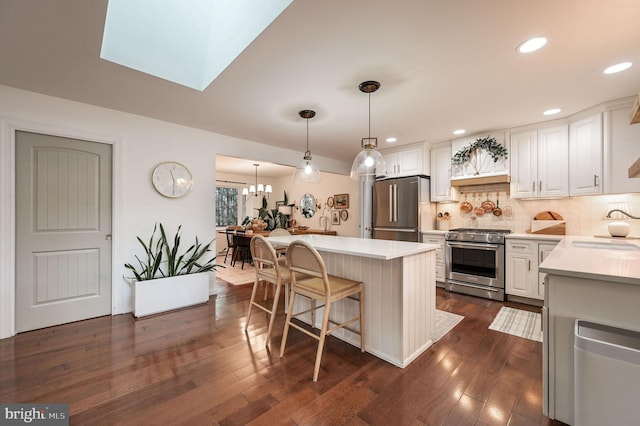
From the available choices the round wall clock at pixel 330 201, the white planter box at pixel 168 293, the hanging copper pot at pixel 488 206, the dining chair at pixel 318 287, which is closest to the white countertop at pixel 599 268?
the dining chair at pixel 318 287

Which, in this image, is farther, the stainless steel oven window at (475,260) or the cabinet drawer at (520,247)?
the stainless steel oven window at (475,260)

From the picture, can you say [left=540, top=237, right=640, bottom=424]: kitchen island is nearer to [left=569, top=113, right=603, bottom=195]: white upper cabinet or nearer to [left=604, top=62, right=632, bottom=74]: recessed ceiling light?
[left=604, top=62, right=632, bottom=74]: recessed ceiling light

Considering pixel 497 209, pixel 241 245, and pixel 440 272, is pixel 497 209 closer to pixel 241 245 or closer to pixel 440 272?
pixel 440 272

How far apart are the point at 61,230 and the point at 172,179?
1.19 meters

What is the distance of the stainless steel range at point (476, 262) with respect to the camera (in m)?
3.47

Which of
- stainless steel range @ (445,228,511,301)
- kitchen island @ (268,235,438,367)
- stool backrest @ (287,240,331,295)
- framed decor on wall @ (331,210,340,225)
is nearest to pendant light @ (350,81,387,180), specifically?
kitchen island @ (268,235,438,367)

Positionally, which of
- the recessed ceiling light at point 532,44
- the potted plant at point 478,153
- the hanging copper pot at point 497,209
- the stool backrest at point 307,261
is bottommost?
the stool backrest at point 307,261

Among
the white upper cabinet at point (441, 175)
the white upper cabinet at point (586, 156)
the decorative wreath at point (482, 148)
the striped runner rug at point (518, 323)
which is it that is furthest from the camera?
the white upper cabinet at point (441, 175)

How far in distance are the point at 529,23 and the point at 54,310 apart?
15.2 feet

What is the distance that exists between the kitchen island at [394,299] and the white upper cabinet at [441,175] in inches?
87.9

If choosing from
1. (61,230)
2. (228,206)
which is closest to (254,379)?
(61,230)

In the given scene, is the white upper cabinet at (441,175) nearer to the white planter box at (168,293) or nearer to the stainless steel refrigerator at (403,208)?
the stainless steel refrigerator at (403,208)

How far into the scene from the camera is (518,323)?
109 inches

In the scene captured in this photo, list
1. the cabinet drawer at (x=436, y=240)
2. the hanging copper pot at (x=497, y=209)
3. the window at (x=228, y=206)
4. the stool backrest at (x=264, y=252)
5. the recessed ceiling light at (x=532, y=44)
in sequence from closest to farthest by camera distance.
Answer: the recessed ceiling light at (x=532, y=44)
the stool backrest at (x=264, y=252)
the hanging copper pot at (x=497, y=209)
the cabinet drawer at (x=436, y=240)
the window at (x=228, y=206)
